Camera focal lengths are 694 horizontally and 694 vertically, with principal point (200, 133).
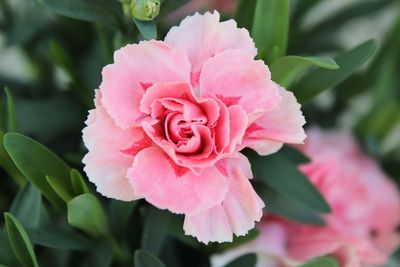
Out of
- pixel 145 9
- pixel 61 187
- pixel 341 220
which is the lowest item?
pixel 341 220

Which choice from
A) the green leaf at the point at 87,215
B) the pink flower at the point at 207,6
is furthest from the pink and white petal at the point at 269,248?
the pink flower at the point at 207,6

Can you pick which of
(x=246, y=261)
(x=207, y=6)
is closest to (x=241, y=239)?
(x=246, y=261)

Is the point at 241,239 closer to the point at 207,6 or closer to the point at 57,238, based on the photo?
the point at 57,238

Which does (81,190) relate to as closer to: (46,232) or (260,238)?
(46,232)

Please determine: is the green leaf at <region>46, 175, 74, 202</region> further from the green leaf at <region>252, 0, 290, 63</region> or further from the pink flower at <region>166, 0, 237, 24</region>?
the pink flower at <region>166, 0, 237, 24</region>

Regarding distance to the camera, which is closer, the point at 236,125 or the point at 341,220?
the point at 236,125

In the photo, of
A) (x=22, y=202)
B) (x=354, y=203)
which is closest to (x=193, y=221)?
(x=22, y=202)
